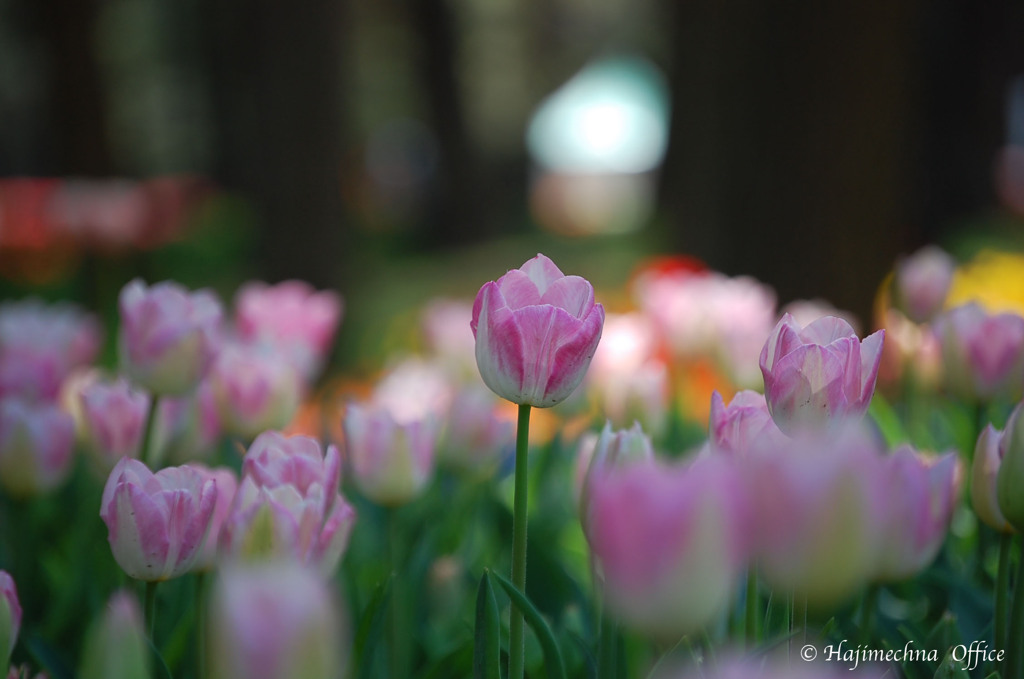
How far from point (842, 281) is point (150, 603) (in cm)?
315

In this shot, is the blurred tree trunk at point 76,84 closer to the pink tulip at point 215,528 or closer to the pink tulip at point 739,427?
the pink tulip at point 215,528

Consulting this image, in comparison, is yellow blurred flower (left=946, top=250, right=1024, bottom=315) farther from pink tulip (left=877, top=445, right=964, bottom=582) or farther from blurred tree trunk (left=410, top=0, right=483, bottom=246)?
blurred tree trunk (left=410, top=0, right=483, bottom=246)

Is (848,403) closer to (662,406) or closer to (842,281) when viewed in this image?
(662,406)

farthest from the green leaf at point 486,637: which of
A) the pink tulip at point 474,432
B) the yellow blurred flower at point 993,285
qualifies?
the yellow blurred flower at point 993,285

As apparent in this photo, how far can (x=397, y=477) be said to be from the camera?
121cm


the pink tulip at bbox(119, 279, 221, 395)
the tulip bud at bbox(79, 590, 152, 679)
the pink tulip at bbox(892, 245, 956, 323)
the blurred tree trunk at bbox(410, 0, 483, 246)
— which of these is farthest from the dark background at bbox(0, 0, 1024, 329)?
the blurred tree trunk at bbox(410, 0, 483, 246)

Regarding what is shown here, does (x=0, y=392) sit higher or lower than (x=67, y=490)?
higher

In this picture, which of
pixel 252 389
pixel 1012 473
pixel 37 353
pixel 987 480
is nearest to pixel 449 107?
pixel 37 353

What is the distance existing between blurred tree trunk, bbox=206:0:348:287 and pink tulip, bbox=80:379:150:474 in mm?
3521

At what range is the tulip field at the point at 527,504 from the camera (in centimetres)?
60

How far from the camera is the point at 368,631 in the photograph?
37.1 inches

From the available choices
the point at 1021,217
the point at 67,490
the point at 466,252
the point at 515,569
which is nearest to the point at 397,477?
the point at 515,569

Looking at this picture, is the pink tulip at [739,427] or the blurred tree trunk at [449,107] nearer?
the pink tulip at [739,427]

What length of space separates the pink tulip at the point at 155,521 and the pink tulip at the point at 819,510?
0.52m
